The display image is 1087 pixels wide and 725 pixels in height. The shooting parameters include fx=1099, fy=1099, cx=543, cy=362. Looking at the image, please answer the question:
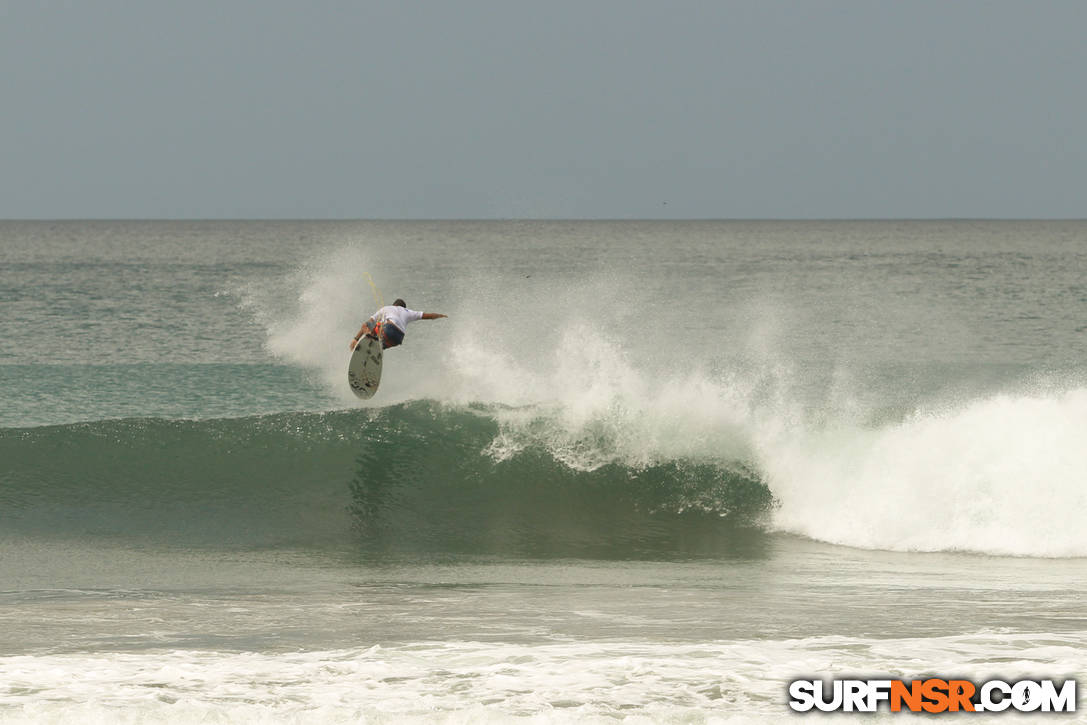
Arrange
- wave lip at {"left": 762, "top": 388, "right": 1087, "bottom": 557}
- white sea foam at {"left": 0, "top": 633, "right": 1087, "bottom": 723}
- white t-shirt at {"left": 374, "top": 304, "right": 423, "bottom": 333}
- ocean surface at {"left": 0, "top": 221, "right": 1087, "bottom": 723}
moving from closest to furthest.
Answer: white sea foam at {"left": 0, "top": 633, "right": 1087, "bottom": 723} → ocean surface at {"left": 0, "top": 221, "right": 1087, "bottom": 723} → wave lip at {"left": 762, "top": 388, "right": 1087, "bottom": 557} → white t-shirt at {"left": 374, "top": 304, "right": 423, "bottom": 333}

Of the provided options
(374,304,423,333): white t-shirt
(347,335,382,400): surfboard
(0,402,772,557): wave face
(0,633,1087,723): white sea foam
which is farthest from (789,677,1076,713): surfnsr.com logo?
(347,335,382,400): surfboard

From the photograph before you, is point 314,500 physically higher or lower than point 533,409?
lower

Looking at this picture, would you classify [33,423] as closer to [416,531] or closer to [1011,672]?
[416,531]

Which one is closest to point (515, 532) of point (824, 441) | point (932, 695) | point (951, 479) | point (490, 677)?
point (824, 441)

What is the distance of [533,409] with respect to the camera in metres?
16.0

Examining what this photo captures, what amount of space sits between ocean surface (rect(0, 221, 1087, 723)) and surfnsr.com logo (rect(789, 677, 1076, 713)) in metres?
0.15

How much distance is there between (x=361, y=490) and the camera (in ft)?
45.3

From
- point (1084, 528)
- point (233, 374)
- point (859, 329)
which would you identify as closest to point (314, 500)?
point (1084, 528)

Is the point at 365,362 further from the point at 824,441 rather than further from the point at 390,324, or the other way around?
the point at 824,441

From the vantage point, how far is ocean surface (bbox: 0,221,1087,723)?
666cm

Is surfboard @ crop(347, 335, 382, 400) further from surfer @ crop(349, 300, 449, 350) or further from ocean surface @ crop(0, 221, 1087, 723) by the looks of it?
ocean surface @ crop(0, 221, 1087, 723)

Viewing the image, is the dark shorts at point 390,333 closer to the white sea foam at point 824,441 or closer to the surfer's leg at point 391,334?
the surfer's leg at point 391,334

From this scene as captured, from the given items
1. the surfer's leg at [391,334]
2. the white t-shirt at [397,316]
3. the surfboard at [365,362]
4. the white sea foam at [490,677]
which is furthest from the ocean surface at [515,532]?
the white t-shirt at [397,316]

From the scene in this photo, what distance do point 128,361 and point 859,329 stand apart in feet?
72.8
